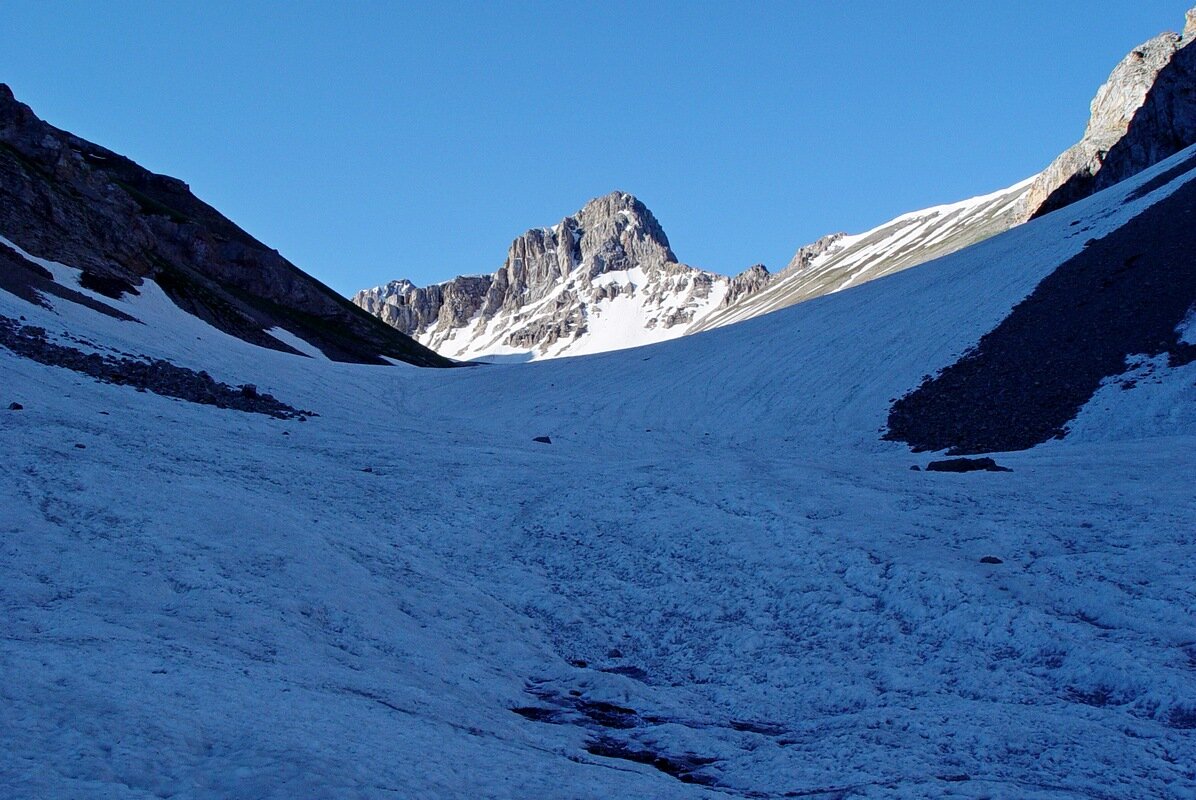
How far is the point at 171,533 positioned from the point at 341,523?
3709mm

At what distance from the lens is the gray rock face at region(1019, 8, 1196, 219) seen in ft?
270

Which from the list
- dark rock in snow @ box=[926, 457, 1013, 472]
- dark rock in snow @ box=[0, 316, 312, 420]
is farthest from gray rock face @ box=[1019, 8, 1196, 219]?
dark rock in snow @ box=[0, 316, 312, 420]

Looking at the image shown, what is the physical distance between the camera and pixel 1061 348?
3225 cm

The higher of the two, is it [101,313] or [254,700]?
[101,313]

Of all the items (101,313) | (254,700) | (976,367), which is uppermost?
(101,313)

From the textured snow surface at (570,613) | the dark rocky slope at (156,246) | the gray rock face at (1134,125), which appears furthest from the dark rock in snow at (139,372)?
the gray rock face at (1134,125)

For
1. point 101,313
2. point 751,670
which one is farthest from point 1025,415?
point 101,313

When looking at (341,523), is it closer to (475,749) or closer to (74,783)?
(475,749)

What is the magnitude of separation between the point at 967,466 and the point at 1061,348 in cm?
1307

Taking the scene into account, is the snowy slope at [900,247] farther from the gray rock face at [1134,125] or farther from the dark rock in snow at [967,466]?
the dark rock in snow at [967,466]

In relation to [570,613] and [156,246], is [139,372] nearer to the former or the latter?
[570,613]

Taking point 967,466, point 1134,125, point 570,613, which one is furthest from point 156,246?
point 1134,125

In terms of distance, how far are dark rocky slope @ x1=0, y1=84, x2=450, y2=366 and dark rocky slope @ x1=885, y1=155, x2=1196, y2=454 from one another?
37.2 metres

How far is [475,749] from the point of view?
832 cm
